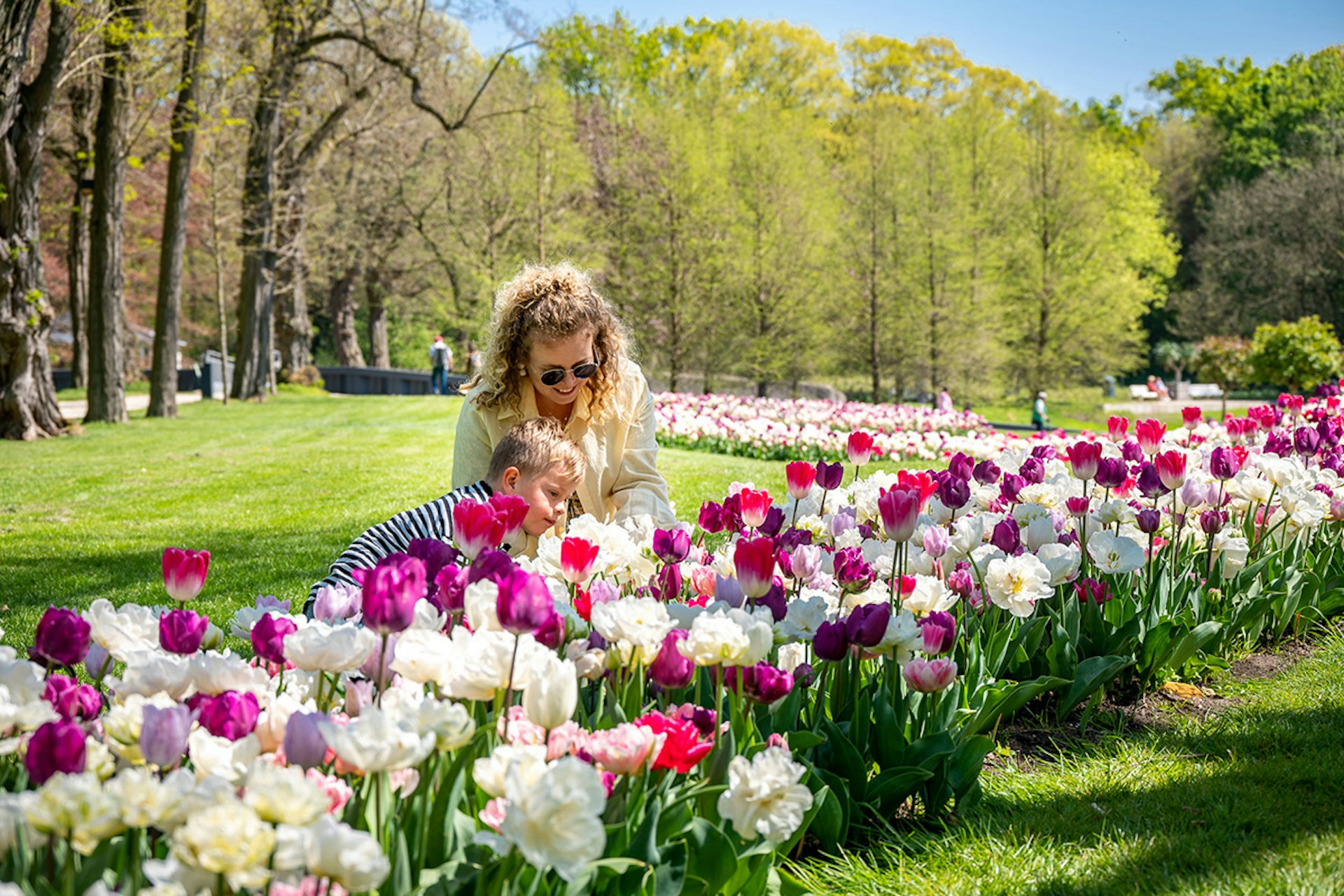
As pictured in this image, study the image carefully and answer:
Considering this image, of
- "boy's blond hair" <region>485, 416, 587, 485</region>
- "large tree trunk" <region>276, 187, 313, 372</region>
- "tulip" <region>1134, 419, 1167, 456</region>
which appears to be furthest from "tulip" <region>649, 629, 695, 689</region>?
"large tree trunk" <region>276, 187, 313, 372</region>

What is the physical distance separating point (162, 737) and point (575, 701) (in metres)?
0.57

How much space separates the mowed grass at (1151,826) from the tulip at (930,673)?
360 mm

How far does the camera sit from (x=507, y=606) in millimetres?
1582

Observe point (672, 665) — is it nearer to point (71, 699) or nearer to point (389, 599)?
point (389, 599)

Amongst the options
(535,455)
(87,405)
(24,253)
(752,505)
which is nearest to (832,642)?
(752,505)

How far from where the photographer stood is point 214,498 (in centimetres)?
851

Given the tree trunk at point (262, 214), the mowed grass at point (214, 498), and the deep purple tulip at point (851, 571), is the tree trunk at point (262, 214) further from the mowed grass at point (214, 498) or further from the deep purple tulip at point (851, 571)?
the deep purple tulip at point (851, 571)

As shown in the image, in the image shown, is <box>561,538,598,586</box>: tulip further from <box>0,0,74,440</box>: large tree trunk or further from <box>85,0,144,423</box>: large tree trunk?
<box>85,0,144,423</box>: large tree trunk

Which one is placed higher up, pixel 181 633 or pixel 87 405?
pixel 87 405

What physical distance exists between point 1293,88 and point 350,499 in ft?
176

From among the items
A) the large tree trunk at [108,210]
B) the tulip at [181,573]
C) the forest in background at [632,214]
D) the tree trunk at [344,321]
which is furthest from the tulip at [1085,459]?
the tree trunk at [344,321]

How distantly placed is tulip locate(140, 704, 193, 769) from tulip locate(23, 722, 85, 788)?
8 cm

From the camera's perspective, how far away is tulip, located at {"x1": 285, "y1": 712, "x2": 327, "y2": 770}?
1472mm

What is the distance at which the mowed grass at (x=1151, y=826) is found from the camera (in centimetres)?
211
